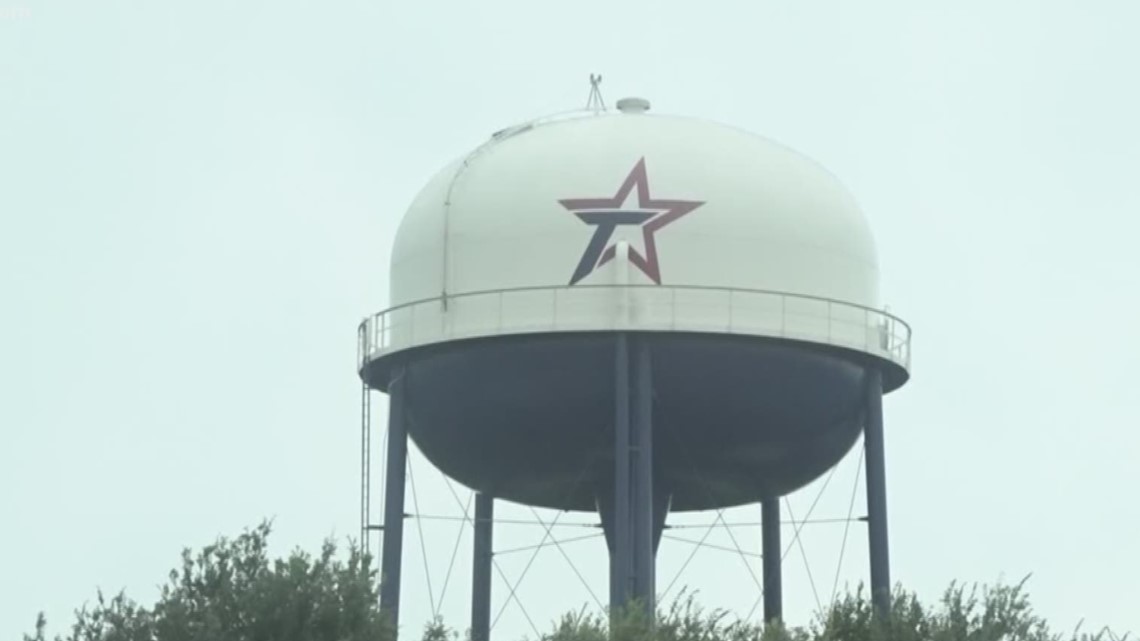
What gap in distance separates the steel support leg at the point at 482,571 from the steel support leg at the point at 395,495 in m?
Result: 2.46

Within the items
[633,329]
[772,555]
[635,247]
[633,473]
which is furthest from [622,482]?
[772,555]

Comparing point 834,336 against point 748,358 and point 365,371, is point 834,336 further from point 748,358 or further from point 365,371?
point 365,371

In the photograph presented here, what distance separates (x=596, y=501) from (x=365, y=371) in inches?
138

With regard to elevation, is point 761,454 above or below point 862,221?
below

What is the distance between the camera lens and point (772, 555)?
40594 millimetres

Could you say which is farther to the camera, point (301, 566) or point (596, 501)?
point (596, 501)

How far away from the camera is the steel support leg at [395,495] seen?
3800cm

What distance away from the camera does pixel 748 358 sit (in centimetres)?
3706

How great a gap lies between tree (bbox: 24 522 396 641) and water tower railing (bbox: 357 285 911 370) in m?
4.36

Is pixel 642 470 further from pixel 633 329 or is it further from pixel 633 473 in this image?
pixel 633 329

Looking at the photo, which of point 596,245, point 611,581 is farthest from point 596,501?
point 596,245

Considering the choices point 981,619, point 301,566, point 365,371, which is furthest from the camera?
point 365,371

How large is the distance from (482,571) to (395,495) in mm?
2987

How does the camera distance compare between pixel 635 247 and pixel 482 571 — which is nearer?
pixel 635 247
